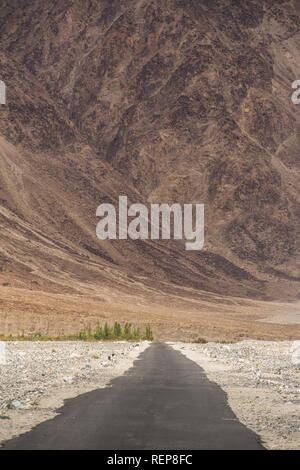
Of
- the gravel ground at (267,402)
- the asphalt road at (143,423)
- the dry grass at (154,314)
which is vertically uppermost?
the dry grass at (154,314)

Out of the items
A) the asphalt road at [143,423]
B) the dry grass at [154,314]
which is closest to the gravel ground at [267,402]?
the asphalt road at [143,423]

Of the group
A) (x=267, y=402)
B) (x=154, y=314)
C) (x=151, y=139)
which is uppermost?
(x=151, y=139)

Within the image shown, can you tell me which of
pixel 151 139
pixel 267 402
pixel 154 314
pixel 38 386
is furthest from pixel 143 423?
pixel 151 139

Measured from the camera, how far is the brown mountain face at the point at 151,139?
390 feet

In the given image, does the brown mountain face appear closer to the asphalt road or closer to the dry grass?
the dry grass

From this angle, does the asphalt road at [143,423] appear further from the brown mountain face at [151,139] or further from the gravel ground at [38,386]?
Answer: the brown mountain face at [151,139]

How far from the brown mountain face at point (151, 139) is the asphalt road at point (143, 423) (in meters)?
85.3

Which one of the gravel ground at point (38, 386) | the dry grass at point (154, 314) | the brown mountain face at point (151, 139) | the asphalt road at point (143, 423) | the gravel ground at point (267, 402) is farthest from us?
the brown mountain face at point (151, 139)

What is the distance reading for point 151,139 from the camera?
484ft

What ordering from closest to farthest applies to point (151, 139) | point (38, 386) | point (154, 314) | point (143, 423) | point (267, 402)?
point (143, 423)
point (267, 402)
point (38, 386)
point (154, 314)
point (151, 139)

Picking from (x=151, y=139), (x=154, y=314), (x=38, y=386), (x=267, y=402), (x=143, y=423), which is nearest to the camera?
(x=143, y=423)

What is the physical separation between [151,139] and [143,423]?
140663 mm

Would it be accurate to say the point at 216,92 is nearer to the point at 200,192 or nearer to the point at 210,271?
the point at 200,192

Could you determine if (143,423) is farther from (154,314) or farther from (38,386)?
(154,314)
